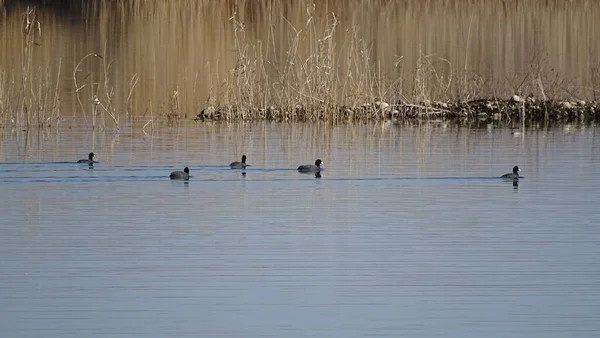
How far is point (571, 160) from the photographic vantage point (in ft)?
76.8

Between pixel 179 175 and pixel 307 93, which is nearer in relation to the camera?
pixel 179 175

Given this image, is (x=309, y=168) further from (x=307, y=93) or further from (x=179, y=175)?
(x=307, y=93)

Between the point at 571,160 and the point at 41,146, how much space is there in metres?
8.97

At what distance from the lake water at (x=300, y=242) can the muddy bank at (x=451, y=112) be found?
4814 mm

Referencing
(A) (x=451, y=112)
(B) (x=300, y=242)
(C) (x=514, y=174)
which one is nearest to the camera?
(B) (x=300, y=242)

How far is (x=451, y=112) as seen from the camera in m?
31.2

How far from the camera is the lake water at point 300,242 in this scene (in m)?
11.1

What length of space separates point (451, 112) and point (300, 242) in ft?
55.4

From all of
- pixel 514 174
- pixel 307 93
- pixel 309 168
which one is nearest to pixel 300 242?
pixel 309 168

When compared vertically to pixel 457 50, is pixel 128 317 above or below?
below

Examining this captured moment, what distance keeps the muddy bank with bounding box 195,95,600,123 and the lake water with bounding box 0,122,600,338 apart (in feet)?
15.8

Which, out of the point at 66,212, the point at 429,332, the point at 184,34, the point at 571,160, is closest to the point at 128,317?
the point at 429,332

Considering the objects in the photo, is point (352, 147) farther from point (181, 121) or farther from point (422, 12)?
point (422, 12)

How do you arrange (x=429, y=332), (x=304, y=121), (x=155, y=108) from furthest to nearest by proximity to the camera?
(x=155, y=108) → (x=304, y=121) → (x=429, y=332)
